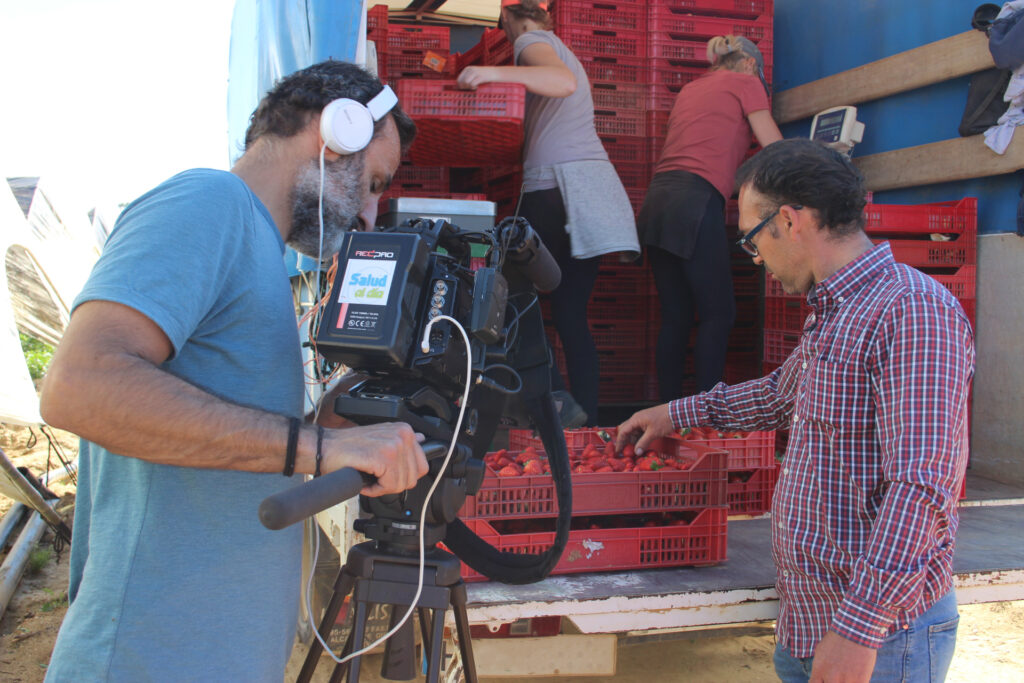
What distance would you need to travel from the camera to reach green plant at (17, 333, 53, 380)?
9.56m

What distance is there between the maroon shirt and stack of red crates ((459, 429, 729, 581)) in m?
1.88

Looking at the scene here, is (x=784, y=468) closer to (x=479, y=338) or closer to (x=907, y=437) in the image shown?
(x=907, y=437)

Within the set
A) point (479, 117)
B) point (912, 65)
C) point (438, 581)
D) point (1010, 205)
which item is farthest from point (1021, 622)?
point (438, 581)

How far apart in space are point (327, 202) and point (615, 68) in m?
3.41

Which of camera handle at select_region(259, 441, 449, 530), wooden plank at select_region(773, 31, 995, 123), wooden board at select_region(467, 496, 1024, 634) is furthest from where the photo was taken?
wooden plank at select_region(773, 31, 995, 123)

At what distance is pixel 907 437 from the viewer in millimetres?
1659

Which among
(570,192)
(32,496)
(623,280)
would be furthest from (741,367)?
(32,496)

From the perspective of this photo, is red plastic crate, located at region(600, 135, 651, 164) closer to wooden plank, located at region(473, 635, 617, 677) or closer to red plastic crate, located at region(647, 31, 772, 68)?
red plastic crate, located at region(647, 31, 772, 68)

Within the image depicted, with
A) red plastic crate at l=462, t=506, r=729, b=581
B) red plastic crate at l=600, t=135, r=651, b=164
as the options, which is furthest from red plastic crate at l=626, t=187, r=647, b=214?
red plastic crate at l=462, t=506, r=729, b=581

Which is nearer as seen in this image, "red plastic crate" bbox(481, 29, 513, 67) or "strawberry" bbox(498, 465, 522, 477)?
"strawberry" bbox(498, 465, 522, 477)

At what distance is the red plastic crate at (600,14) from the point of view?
4484mm

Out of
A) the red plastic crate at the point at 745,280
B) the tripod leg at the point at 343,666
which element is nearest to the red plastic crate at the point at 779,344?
the red plastic crate at the point at 745,280

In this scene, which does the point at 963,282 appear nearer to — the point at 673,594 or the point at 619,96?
the point at 619,96

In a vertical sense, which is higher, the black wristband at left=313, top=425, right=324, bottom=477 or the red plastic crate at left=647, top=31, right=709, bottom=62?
the red plastic crate at left=647, top=31, right=709, bottom=62
